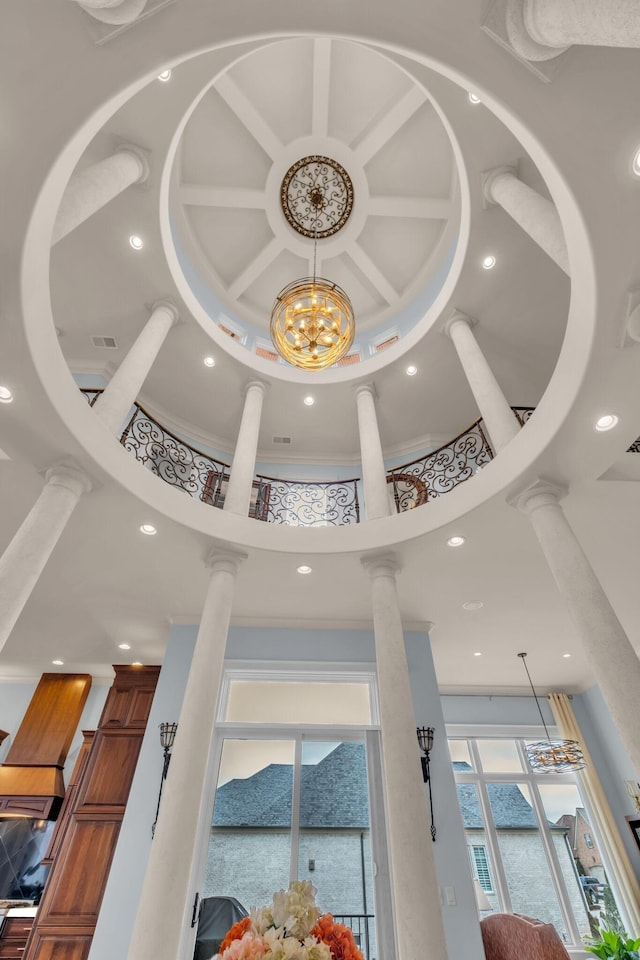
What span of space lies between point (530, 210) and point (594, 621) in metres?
4.03

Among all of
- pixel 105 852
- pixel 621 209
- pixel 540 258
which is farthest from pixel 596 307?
pixel 105 852

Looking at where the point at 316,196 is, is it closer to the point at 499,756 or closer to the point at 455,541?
the point at 455,541

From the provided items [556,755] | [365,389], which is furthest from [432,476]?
[556,755]

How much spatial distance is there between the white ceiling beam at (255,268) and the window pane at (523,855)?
10157 millimetres

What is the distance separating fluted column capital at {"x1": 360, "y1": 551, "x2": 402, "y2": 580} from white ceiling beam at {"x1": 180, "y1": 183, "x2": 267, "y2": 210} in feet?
21.6

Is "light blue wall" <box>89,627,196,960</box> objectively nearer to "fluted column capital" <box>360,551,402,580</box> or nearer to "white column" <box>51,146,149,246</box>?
"fluted column capital" <box>360,551,402,580</box>

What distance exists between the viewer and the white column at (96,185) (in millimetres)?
4465

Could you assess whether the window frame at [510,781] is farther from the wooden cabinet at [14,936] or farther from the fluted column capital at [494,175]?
the fluted column capital at [494,175]

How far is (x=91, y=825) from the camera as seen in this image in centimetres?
627

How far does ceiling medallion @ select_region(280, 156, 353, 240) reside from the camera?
28.1 feet

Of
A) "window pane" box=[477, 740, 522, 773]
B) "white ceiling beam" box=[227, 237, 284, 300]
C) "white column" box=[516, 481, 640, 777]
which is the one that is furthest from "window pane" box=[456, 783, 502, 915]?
"white ceiling beam" box=[227, 237, 284, 300]

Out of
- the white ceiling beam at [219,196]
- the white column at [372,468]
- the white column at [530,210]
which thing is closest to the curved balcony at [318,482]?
the white column at [372,468]

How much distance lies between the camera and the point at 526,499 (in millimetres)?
4969

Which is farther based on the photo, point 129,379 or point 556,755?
point 556,755
